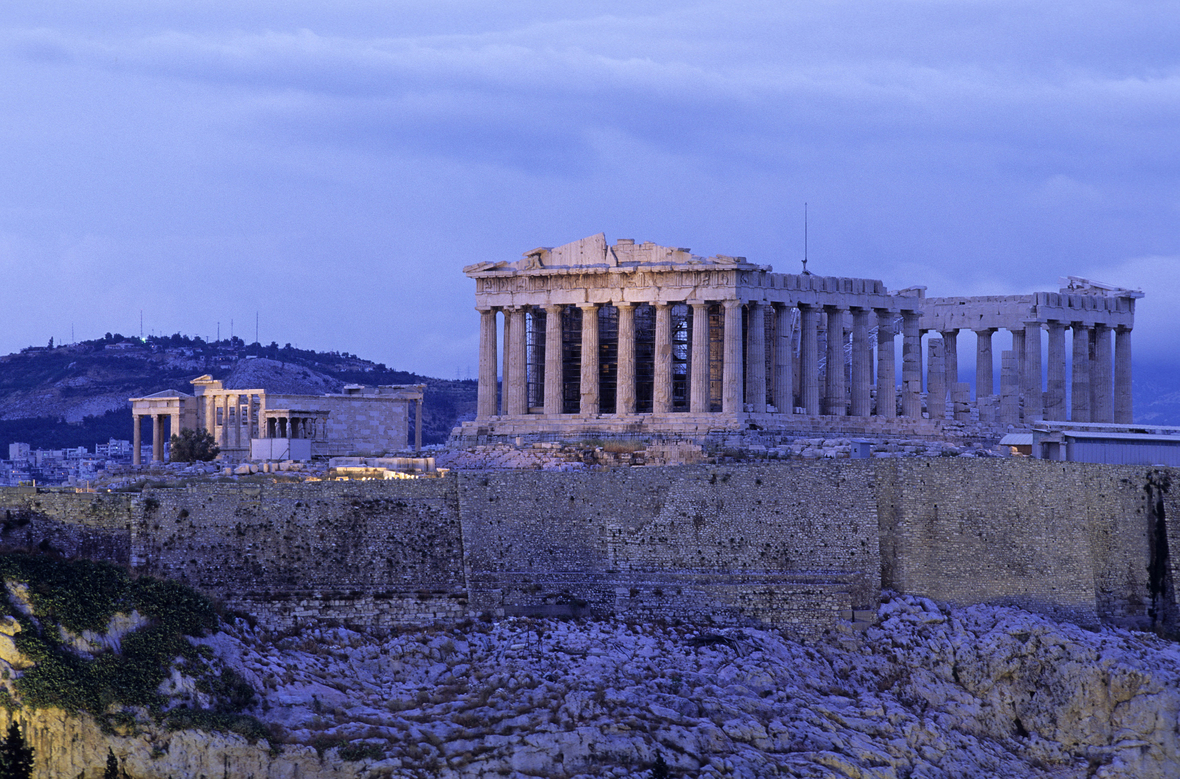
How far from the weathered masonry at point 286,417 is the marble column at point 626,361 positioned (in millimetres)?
17473

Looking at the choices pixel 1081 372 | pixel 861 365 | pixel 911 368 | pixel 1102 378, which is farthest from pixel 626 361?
pixel 1102 378

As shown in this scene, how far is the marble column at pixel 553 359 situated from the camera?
2943 inches

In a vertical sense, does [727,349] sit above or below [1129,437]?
above

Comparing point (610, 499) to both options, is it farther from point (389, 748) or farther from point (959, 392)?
point (959, 392)

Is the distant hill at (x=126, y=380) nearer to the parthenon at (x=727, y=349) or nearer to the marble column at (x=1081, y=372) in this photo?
the parthenon at (x=727, y=349)

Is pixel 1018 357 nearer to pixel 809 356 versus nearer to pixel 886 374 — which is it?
pixel 886 374

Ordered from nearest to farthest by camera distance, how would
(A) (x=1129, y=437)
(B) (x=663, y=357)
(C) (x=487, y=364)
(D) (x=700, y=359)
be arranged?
(A) (x=1129, y=437)
(D) (x=700, y=359)
(B) (x=663, y=357)
(C) (x=487, y=364)

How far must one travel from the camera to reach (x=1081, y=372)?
272 ft

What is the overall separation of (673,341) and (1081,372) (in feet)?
70.1

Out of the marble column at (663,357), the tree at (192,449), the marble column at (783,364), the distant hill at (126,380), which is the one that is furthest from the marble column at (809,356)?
the distant hill at (126,380)

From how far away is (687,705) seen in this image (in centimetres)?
4572

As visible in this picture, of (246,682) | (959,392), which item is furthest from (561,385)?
(246,682)

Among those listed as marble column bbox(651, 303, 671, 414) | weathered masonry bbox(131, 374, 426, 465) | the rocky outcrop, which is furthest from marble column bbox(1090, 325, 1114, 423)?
weathered masonry bbox(131, 374, 426, 465)

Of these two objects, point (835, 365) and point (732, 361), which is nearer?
point (732, 361)
